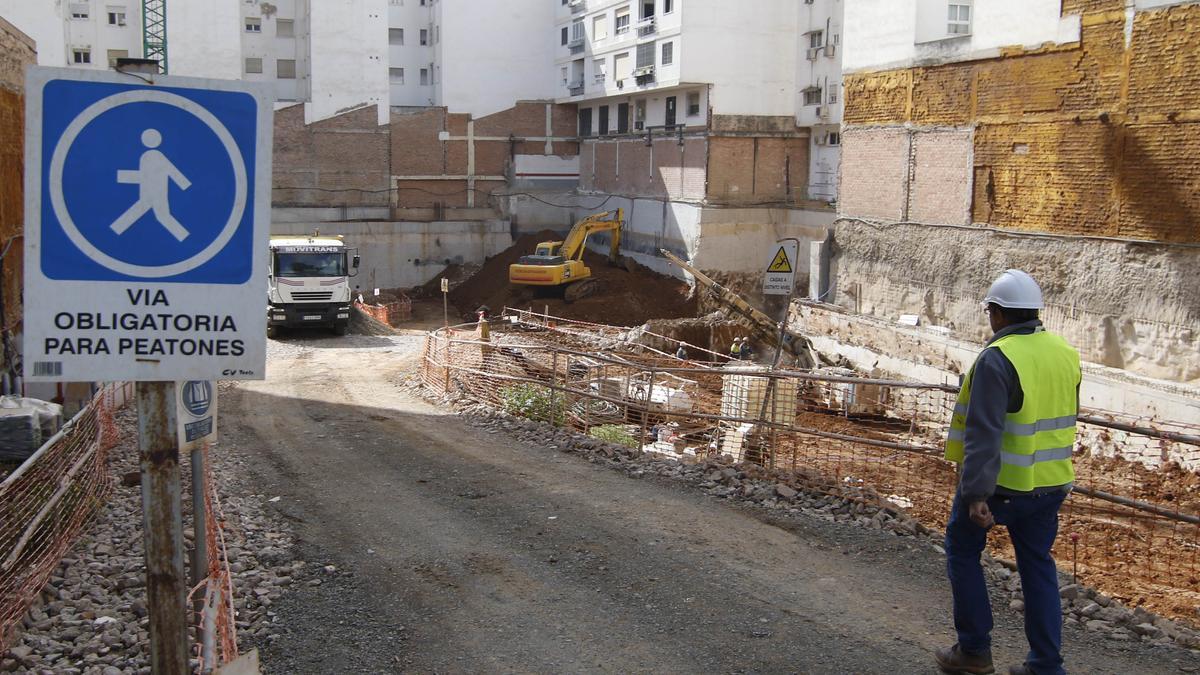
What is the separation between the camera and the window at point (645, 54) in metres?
45.4

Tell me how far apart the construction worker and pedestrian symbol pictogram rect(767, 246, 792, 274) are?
985cm

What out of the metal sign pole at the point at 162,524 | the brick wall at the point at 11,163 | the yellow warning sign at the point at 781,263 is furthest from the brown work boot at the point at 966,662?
the brick wall at the point at 11,163

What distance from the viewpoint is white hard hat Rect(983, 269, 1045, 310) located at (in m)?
5.35

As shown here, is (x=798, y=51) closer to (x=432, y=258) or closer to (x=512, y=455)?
(x=432, y=258)

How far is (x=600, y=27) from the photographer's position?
51.7 m

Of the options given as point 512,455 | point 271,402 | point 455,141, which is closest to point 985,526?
point 512,455

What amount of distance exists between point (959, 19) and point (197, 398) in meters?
25.5

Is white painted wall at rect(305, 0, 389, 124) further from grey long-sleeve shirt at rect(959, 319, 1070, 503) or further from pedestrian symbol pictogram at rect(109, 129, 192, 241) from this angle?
→ pedestrian symbol pictogram at rect(109, 129, 192, 241)

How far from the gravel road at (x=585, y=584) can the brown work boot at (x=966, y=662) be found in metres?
0.18

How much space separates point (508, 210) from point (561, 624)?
50.2m

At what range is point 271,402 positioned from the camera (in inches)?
721

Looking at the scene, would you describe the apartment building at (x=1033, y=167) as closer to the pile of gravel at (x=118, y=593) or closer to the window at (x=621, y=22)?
the pile of gravel at (x=118, y=593)

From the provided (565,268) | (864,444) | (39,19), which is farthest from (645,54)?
(864,444)

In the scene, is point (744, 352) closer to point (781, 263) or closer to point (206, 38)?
point (781, 263)
